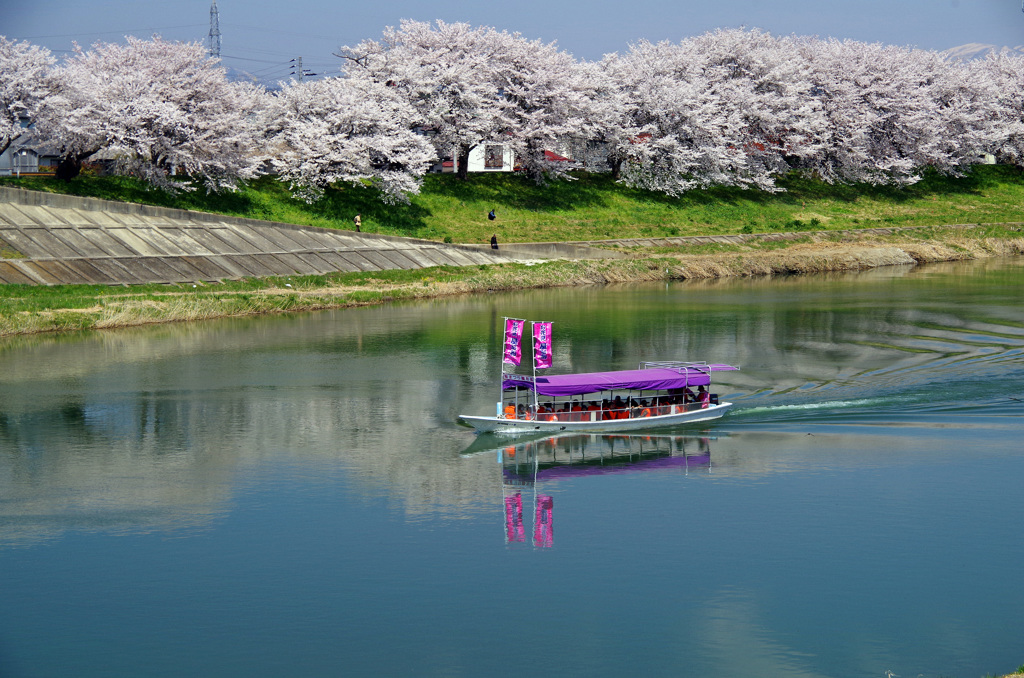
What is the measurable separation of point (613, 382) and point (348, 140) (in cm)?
6041

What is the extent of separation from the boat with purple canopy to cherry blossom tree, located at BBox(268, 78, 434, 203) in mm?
55442

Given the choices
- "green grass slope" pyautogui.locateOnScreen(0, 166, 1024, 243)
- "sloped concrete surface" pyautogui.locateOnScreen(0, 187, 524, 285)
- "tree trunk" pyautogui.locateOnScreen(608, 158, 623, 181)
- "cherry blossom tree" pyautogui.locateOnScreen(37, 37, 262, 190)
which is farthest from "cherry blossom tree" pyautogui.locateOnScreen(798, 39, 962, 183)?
"cherry blossom tree" pyautogui.locateOnScreen(37, 37, 262, 190)

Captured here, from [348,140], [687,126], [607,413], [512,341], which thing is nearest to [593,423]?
[607,413]

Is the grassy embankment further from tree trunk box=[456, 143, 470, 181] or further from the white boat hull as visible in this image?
the white boat hull

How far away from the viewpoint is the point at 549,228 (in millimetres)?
93625

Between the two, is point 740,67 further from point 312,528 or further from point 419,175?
point 312,528

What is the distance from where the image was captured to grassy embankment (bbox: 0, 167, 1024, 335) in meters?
61.4

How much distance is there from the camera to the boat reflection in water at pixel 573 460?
2944 centimetres

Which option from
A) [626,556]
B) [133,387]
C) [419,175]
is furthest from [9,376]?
[419,175]

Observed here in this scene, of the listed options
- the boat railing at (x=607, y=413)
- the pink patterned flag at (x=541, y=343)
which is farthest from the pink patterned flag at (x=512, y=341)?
the boat railing at (x=607, y=413)

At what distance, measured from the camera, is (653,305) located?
67.0 m

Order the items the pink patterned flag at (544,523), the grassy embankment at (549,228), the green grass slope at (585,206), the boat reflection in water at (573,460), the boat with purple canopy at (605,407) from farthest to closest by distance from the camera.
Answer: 1. the green grass slope at (585,206)
2. the grassy embankment at (549,228)
3. the boat with purple canopy at (605,407)
4. the boat reflection in water at (573,460)
5. the pink patterned flag at (544,523)

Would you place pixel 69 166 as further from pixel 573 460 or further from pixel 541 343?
pixel 573 460

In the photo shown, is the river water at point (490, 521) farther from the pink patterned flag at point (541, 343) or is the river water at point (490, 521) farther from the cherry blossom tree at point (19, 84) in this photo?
the cherry blossom tree at point (19, 84)
